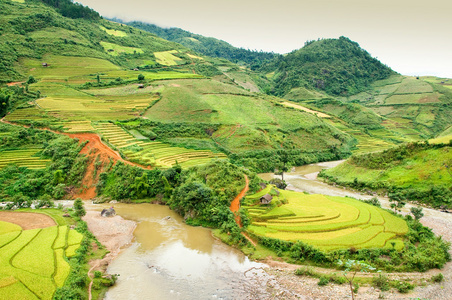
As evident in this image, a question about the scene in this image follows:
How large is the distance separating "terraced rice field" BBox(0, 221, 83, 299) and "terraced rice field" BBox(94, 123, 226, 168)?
19.6 metres

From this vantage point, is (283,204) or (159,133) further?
(159,133)

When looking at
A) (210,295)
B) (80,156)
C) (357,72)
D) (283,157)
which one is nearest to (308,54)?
(357,72)

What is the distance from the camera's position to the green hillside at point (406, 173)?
40.9 metres

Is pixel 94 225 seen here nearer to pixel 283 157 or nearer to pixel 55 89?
pixel 283 157

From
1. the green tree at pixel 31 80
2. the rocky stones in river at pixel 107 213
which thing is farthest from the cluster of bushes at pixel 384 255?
the green tree at pixel 31 80

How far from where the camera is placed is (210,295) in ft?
69.0

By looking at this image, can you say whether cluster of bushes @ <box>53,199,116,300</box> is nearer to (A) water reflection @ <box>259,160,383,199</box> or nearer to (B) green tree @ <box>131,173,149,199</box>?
(B) green tree @ <box>131,173,149,199</box>

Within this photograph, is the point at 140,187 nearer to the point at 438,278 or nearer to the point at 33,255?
the point at 33,255

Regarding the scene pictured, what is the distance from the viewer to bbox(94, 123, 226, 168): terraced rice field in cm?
4676

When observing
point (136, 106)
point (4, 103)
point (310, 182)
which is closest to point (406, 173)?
point (310, 182)

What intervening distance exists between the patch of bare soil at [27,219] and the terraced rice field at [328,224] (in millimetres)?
21515

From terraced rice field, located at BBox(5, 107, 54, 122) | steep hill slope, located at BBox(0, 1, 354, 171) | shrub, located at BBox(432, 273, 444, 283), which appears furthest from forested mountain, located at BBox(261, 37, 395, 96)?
shrub, located at BBox(432, 273, 444, 283)

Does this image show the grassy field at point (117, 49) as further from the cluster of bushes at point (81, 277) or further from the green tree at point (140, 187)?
the cluster of bushes at point (81, 277)

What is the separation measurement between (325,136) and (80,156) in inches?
2402
